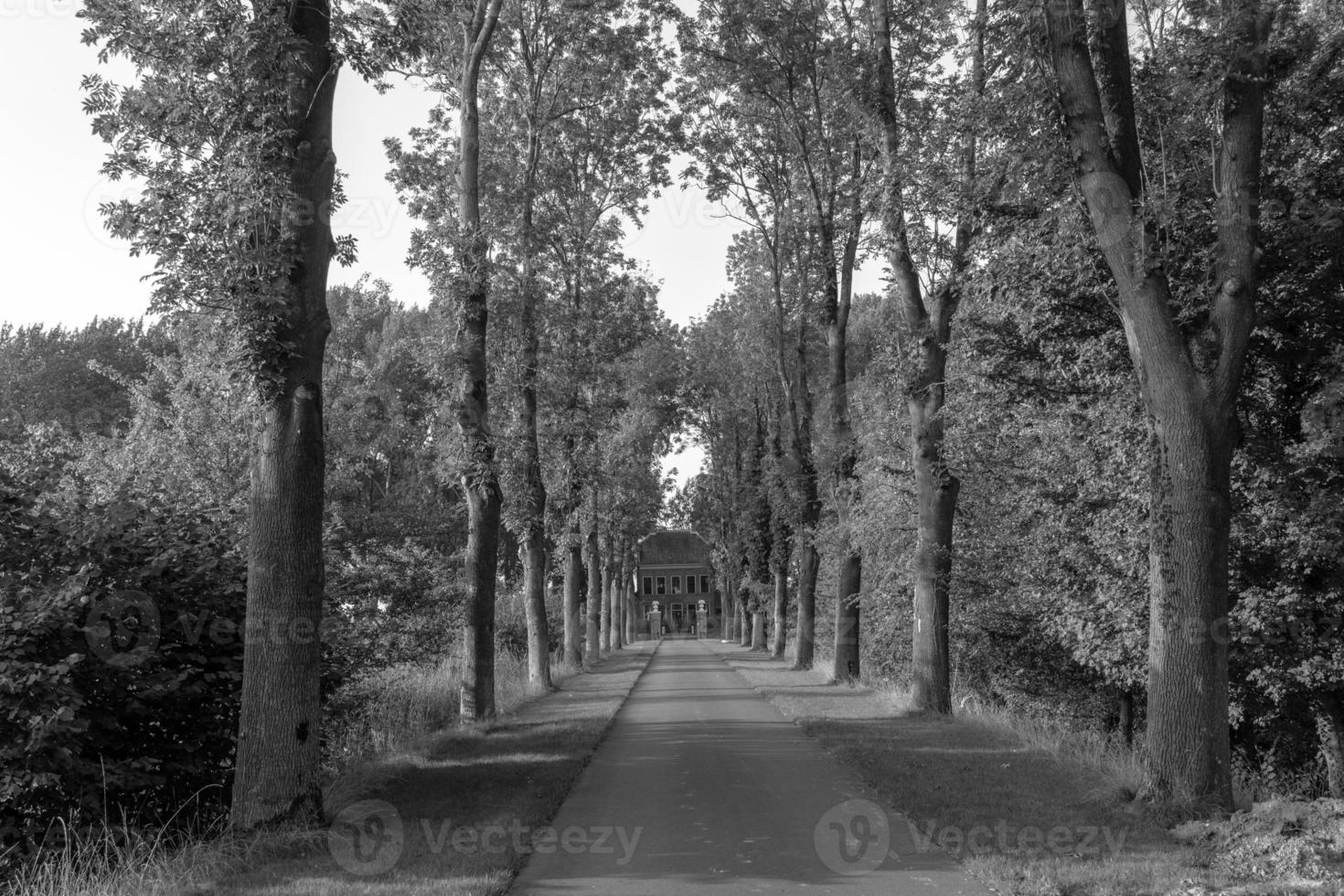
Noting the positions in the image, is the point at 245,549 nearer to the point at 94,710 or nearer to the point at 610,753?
the point at 94,710

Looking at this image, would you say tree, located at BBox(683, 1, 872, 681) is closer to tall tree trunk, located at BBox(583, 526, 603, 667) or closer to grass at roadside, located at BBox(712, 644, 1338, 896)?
grass at roadside, located at BBox(712, 644, 1338, 896)

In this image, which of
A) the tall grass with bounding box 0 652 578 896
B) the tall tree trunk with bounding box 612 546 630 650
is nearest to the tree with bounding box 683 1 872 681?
the tall grass with bounding box 0 652 578 896

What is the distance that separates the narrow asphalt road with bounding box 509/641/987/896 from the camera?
7.07m

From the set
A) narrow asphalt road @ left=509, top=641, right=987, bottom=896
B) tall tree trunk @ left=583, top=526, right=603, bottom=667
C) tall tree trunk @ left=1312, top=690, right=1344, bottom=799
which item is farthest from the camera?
tall tree trunk @ left=583, top=526, right=603, bottom=667

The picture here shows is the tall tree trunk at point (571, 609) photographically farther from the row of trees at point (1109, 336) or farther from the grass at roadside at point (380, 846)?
the grass at roadside at point (380, 846)

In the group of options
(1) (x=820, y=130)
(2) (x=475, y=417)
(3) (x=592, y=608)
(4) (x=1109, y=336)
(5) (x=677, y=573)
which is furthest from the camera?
(5) (x=677, y=573)

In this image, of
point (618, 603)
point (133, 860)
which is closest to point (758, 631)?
point (618, 603)

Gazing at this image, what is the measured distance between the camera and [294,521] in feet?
28.3

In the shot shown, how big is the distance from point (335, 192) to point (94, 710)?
5.03m

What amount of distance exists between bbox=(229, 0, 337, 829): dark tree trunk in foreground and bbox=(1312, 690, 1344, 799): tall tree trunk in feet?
37.4

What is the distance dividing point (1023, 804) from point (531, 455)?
13838mm

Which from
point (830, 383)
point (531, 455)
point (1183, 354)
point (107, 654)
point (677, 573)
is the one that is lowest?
point (677, 573)

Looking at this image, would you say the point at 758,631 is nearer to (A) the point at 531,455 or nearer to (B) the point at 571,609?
(B) the point at 571,609

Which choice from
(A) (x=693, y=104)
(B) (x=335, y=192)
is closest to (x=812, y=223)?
(A) (x=693, y=104)
